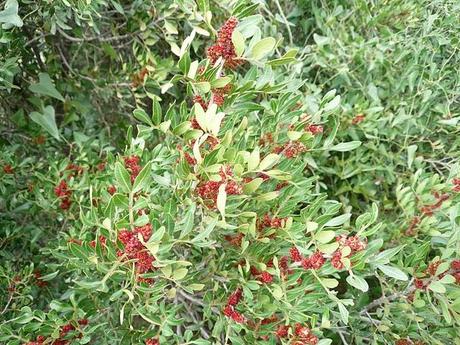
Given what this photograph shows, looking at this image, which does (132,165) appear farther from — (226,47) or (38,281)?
(38,281)

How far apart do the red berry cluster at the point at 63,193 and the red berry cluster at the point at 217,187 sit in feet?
2.17

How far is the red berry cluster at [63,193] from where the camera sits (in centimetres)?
144

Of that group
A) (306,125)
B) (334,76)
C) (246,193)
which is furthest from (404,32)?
(246,193)

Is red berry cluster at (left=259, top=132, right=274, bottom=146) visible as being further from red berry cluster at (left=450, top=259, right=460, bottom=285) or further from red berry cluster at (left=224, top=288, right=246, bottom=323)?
red berry cluster at (left=450, top=259, right=460, bottom=285)

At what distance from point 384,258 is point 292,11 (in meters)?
1.18

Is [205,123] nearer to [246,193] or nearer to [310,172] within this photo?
[246,193]

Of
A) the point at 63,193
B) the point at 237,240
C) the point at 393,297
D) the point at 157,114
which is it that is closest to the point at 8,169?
the point at 63,193

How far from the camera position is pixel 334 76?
168 cm

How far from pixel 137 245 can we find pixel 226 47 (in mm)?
395

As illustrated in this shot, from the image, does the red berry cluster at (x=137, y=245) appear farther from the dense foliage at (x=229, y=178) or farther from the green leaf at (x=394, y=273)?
the green leaf at (x=394, y=273)

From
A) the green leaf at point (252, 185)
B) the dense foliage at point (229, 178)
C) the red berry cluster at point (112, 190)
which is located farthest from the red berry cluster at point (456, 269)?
the red berry cluster at point (112, 190)

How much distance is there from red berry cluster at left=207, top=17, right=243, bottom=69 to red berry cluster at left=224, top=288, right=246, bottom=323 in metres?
0.47

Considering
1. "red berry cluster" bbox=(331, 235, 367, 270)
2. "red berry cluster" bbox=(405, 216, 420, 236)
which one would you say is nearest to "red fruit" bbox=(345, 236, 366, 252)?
"red berry cluster" bbox=(331, 235, 367, 270)

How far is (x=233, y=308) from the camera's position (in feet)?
3.53
